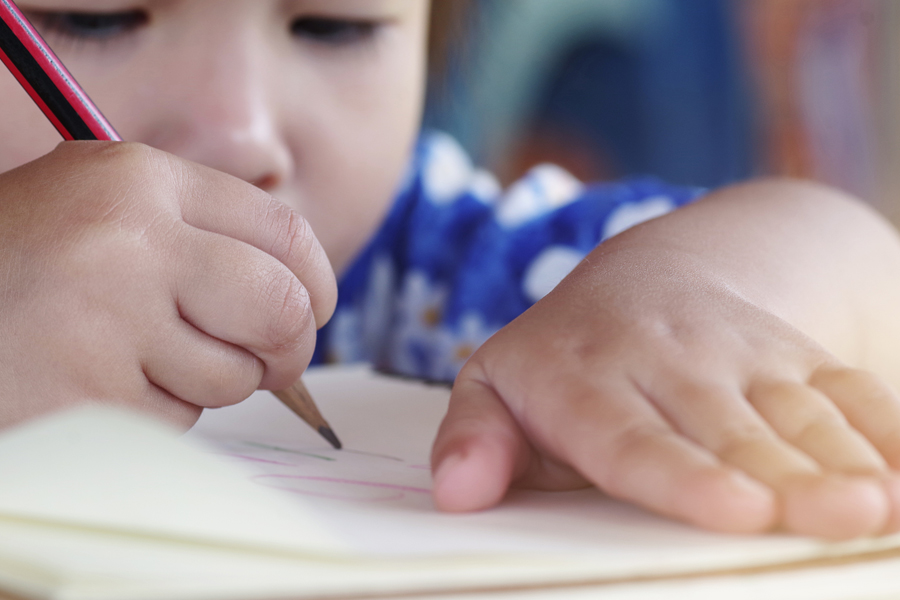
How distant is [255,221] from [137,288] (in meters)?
0.04

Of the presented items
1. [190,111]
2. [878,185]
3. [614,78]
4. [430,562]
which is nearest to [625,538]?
[430,562]

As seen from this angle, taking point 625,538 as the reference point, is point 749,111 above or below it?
below

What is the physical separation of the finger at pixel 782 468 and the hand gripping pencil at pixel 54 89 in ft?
0.35

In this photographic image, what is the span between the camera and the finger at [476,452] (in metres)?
0.17

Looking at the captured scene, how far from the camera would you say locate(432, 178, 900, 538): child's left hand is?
148mm

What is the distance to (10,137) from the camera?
35 cm

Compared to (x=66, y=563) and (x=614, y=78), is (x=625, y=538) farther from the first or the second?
(x=614, y=78)

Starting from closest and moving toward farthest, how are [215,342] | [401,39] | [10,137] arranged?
[215,342] < [10,137] < [401,39]

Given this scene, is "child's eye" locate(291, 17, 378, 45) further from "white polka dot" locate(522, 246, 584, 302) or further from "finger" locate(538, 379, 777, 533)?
"finger" locate(538, 379, 777, 533)

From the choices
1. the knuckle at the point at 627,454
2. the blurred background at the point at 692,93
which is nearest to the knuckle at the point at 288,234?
the knuckle at the point at 627,454

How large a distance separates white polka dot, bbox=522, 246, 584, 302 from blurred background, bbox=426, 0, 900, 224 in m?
0.47

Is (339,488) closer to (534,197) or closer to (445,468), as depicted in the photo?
(445,468)

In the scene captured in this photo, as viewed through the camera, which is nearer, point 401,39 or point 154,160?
point 154,160

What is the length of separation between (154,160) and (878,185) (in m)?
1.03
